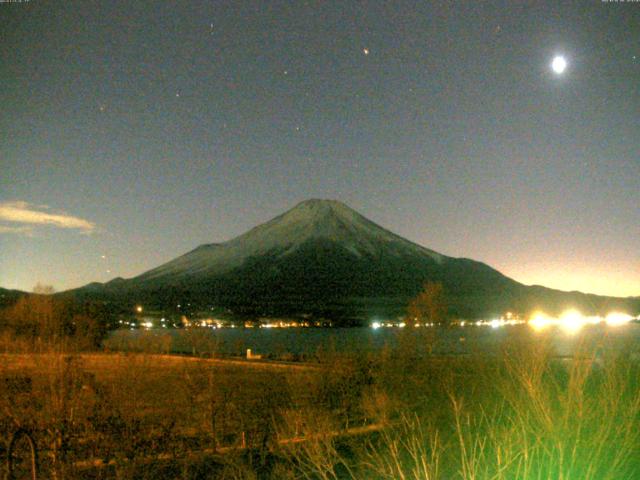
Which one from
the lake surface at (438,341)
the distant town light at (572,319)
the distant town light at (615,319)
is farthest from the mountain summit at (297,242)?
the distant town light at (615,319)

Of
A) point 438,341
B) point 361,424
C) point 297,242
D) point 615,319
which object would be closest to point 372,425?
point 361,424

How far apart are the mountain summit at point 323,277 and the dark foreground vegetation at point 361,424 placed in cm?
9727

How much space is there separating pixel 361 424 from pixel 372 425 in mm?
973

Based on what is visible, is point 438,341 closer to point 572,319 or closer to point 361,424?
point 572,319

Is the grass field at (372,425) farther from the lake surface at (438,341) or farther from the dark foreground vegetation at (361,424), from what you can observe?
the lake surface at (438,341)

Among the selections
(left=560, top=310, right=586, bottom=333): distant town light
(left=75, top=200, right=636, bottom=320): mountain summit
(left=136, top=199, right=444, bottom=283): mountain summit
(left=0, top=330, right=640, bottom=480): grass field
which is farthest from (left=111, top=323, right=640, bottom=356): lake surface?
(left=136, top=199, right=444, bottom=283): mountain summit

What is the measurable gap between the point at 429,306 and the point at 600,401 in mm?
37323

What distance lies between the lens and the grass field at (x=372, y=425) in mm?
4711

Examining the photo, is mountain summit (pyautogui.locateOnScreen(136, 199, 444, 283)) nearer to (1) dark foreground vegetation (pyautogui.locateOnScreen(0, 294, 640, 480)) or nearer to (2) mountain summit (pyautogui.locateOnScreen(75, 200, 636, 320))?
(2) mountain summit (pyautogui.locateOnScreen(75, 200, 636, 320))

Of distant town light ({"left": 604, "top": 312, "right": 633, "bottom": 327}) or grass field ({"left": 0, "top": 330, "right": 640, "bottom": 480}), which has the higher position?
distant town light ({"left": 604, "top": 312, "right": 633, "bottom": 327})

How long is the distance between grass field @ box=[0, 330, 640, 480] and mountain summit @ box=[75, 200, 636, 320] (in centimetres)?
9712

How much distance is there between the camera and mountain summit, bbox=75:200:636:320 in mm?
125188

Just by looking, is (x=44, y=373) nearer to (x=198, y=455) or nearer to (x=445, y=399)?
(x=198, y=455)

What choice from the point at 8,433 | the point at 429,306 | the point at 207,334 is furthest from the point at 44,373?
the point at 429,306
